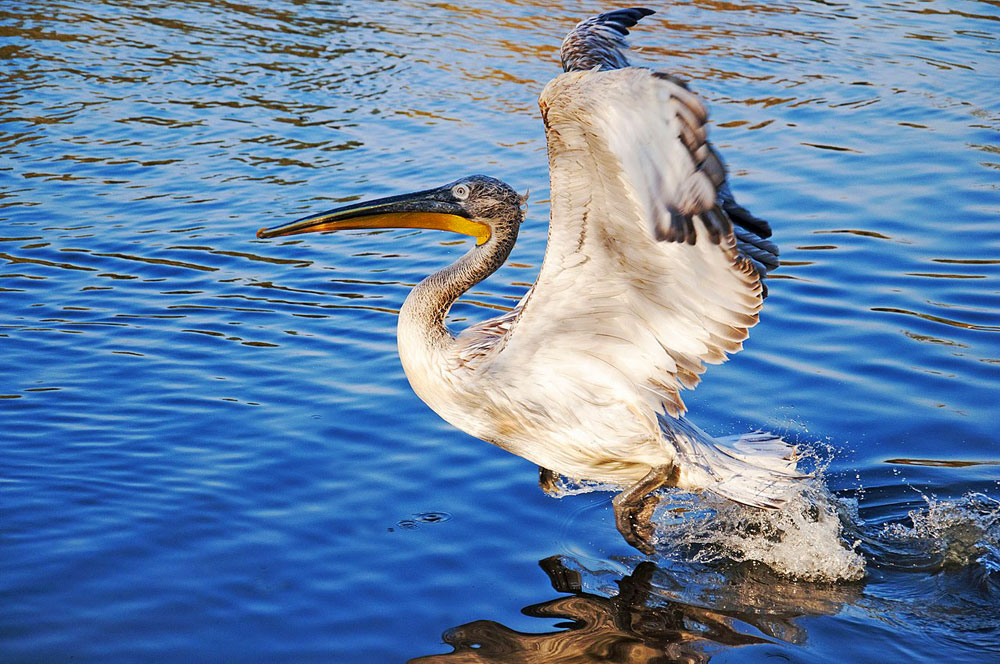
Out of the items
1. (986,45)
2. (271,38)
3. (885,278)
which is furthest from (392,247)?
(986,45)

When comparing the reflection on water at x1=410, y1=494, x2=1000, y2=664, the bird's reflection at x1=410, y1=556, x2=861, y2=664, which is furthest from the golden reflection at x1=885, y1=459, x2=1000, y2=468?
the bird's reflection at x1=410, y1=556, x2=861, y2=664

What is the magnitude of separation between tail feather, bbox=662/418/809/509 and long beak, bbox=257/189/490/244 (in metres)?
1.16

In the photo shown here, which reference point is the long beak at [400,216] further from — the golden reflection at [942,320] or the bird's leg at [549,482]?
the golden reflection at [942,320]

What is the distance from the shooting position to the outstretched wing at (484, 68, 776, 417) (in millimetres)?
3170

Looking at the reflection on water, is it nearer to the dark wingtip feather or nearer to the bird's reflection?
the bird's reflection

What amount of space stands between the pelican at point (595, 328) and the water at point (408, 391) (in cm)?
29

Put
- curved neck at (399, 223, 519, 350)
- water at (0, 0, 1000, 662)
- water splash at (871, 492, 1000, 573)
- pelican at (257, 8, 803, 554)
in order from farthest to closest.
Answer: curved neck at (399, 223, 519, 350)
water splash at (871, 492, 1000, 573)
water at (0, 0, 1000, 662)
pelican at (257, 8, 803, 554)

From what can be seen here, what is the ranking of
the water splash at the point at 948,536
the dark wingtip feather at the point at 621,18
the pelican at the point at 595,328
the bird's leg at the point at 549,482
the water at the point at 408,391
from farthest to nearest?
1. the dark wingtip feather at the point at 621,18
2. the bird's leg at the point at 549,482
3. the water splash at the point at 948,536
4. the water at the point at 408,391
5. the pelican at the point at 595,328

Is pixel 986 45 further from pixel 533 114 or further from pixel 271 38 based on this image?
pixel 271 38

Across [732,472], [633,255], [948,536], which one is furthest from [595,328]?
[948,536]

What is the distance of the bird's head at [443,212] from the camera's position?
4.48m

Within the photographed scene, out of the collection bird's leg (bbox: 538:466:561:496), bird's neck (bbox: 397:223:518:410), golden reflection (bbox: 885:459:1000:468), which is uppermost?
bird's neck (bbox: 397:223:518:410)

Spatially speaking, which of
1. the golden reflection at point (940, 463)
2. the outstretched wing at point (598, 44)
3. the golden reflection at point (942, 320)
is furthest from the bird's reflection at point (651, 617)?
the golden reflection at point (942, 320)

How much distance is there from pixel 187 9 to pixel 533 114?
5673 millimetres
